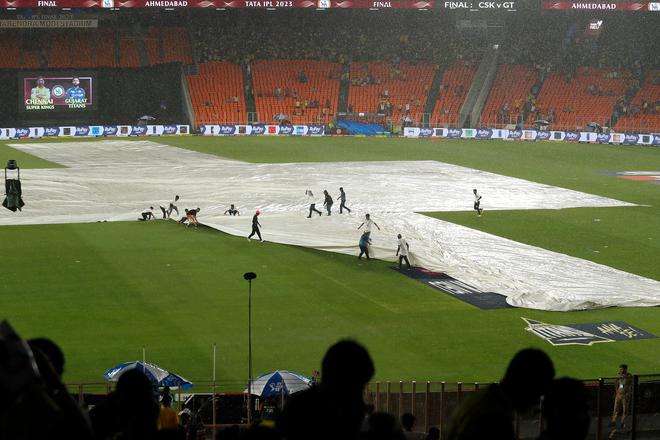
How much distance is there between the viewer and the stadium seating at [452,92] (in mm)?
89562

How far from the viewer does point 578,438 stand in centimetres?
535

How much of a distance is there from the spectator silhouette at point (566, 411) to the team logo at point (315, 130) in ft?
266

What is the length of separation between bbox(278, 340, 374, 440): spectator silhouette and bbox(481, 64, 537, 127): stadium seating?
84.3 metres

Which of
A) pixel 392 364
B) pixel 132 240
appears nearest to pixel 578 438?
pixel 392 364

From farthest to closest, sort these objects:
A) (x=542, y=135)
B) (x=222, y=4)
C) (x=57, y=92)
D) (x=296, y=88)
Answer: (x=296, y=88)
(x=542, y=135)
(x=222, y=4)
(x=57, y=92)

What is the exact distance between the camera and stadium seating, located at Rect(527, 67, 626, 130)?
285 feet

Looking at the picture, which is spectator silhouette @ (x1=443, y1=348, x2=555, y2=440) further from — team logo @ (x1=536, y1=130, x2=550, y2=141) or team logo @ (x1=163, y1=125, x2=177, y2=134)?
team logo @ (x1=536, y1=130, x2=550, y2=141)

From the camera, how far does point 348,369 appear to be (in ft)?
17.2

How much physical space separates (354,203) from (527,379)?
40362mm

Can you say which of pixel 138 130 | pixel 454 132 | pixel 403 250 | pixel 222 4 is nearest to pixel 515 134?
pixel 454 132

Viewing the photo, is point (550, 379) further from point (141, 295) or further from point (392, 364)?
point (141, 295)

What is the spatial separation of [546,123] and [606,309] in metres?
60.1

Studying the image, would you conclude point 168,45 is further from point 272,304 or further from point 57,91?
point 272,304

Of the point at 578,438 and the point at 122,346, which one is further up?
the point at 578,438
